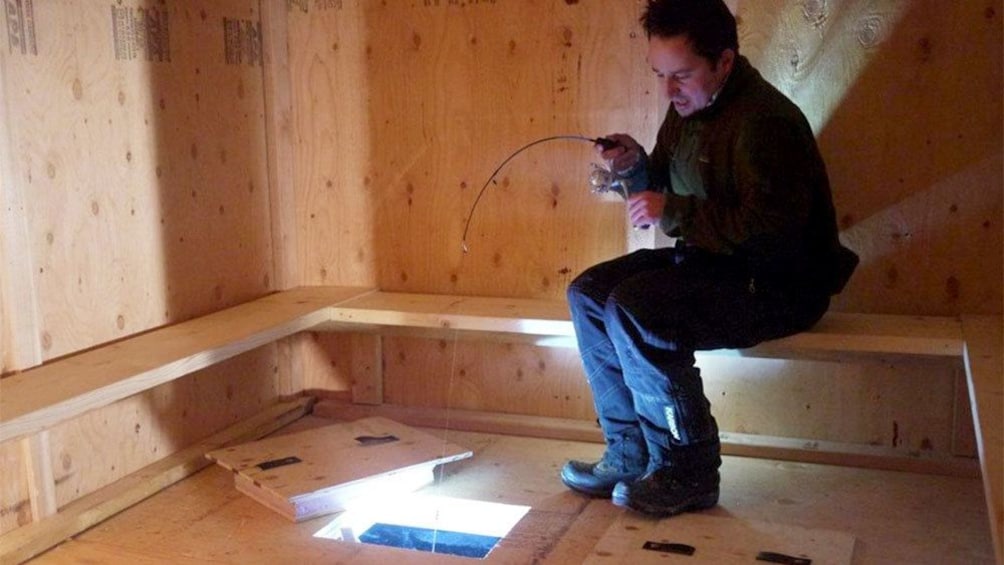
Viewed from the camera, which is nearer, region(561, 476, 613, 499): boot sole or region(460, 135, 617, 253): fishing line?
region(561, 476, 613, 499): boot sole

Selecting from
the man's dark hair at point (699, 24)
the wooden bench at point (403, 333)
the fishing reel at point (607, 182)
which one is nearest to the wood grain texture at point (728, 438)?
the wooden bench at point (403, 333)

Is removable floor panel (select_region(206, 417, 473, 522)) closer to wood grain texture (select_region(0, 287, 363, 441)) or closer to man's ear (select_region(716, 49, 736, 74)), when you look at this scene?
wood grain texture (select_region(0, 287, 363, 441))

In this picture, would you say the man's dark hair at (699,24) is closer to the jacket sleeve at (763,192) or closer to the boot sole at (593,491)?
the jacket sleeve at (763,192)

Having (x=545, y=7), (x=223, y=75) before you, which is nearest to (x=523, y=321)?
(x=545, y=7)

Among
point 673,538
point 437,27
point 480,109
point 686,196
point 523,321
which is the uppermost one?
point 437,27

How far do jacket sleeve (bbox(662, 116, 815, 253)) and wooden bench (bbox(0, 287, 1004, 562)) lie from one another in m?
0.34

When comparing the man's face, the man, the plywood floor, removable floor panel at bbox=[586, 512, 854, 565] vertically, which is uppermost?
the man's face

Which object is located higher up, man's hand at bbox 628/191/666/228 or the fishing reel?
the fishing reel

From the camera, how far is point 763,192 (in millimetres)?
2375

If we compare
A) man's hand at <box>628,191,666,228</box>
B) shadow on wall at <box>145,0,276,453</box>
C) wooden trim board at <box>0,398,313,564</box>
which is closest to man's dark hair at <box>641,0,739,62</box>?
man's hand at <box>628,191,666,228</box>

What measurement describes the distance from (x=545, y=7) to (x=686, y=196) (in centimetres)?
90

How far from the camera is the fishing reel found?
2761 millimetres

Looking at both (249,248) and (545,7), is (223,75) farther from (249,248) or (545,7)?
(545,7)

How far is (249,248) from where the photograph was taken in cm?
334
